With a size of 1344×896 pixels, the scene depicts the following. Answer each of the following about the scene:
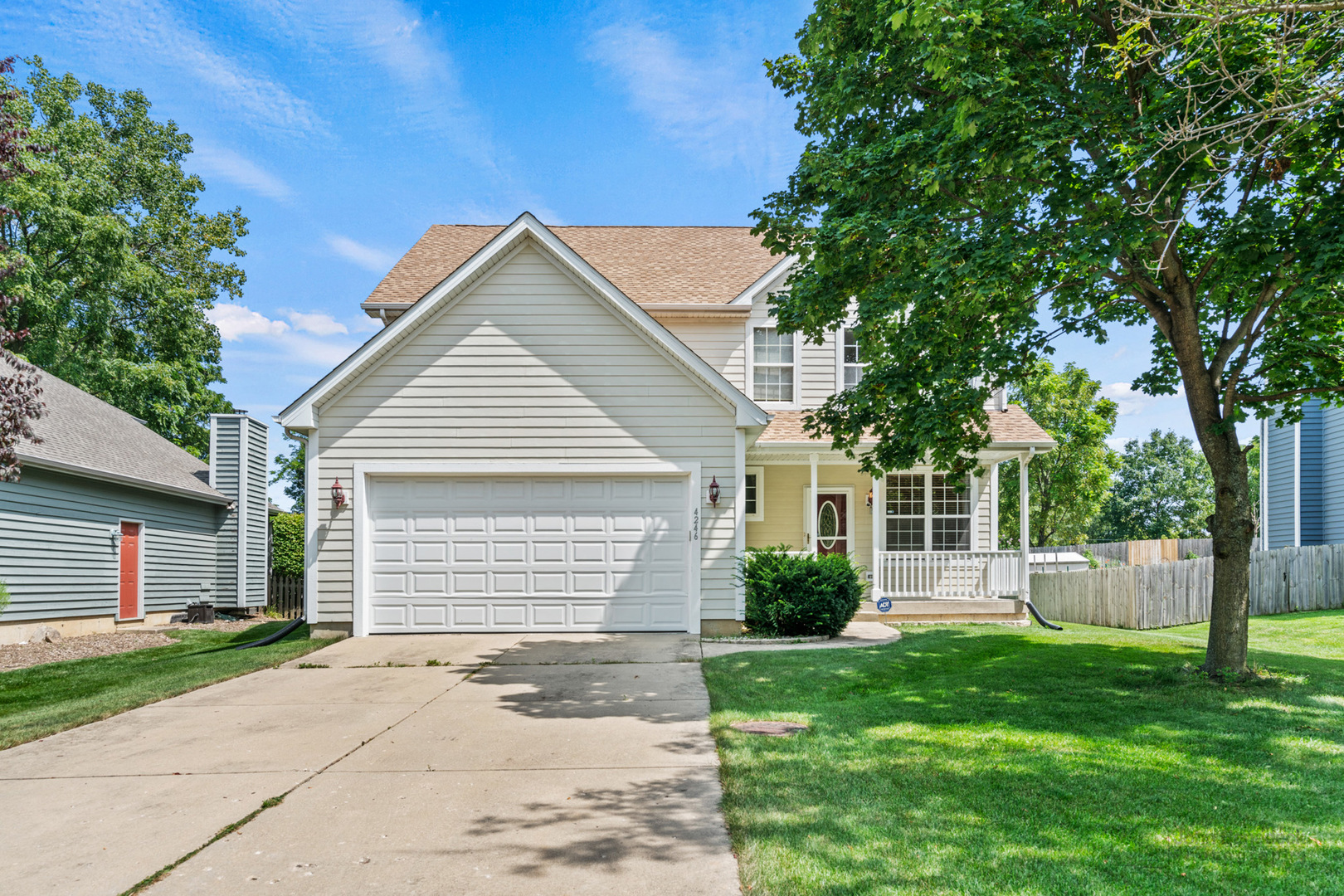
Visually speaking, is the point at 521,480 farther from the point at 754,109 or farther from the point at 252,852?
the point at 252,852

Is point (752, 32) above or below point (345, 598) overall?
above

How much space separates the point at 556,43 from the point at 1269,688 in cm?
1354

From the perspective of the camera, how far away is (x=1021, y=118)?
716 centimetres

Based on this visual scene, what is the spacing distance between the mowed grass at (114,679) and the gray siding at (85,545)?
9.08ft

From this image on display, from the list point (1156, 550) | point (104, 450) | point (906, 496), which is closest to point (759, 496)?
point (906, 496)

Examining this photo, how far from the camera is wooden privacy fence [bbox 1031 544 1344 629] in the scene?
15281 mm

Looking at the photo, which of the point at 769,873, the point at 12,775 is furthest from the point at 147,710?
the point at 769,873

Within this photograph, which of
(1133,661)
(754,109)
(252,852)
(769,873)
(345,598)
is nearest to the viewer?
(769,873)

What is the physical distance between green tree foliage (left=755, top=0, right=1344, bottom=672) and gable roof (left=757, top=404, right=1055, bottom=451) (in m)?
4.38

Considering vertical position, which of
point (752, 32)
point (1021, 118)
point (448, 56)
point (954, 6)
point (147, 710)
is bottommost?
point (147, 710)

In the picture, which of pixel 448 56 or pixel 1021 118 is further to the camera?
pixel 448 56

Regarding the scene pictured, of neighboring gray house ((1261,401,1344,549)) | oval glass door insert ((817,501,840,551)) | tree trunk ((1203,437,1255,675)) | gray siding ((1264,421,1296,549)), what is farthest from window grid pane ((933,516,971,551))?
gray siding ((1264,421,1296,549))

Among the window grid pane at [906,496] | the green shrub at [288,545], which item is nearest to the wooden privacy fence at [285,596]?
the green shrub at [288,545]

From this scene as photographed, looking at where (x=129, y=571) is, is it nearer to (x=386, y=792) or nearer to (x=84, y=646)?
(x=84, y=646)
